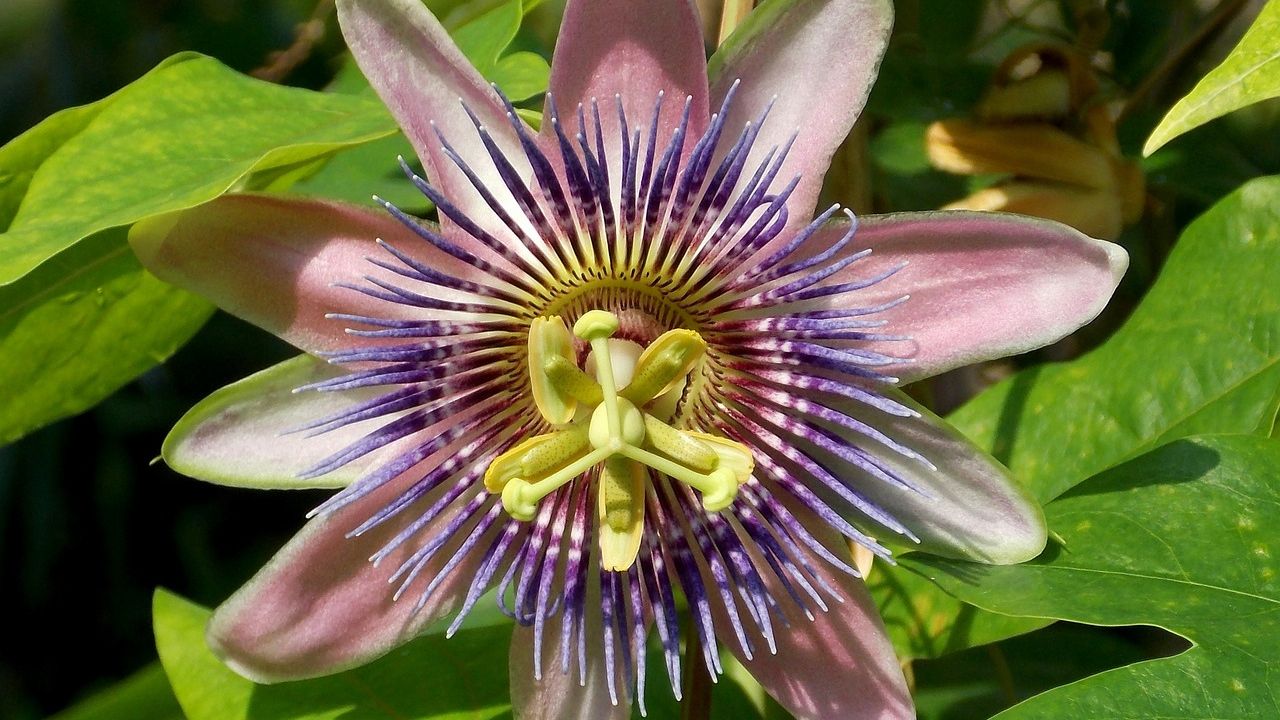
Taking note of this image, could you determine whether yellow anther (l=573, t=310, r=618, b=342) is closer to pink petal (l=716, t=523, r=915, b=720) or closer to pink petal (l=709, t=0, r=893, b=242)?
pink petal (l=709, t=0, r=893, b=242)

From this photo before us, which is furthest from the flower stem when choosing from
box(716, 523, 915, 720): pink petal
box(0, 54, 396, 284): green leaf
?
box(0, 54, 396, 284): green leaf

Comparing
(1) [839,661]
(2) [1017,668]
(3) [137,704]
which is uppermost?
(1) [839,661]

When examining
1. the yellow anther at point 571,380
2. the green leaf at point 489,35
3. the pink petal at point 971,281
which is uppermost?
the green leaf at point 489,35

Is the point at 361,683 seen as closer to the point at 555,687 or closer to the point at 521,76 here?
the point at 555,687

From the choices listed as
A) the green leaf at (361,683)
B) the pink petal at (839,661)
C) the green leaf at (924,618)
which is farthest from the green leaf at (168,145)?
the green leaf at (924,618)

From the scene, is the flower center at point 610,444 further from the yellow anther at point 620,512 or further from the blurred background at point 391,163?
the blurred background at point 391,163

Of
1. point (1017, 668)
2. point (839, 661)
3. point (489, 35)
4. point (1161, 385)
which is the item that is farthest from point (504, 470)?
point (1017, 668)
